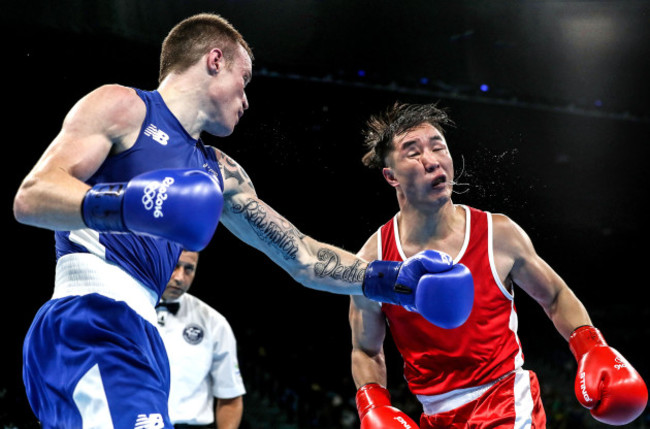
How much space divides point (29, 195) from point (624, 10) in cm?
524

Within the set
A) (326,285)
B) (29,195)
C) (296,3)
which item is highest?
(296,3)

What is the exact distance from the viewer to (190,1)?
443cm

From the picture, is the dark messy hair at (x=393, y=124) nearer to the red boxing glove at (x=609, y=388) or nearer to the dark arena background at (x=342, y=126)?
the dark arena background at (x=342, y=126)

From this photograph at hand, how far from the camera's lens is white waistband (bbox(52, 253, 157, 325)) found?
1.61m

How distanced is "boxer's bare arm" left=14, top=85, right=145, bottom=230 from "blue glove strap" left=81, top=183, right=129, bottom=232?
2 cm

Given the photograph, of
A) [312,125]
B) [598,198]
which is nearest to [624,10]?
[598,198]

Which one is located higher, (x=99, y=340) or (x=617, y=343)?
(x=617, y=343)

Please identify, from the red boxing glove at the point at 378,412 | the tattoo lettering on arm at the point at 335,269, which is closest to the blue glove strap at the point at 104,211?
the tattoo lettering on arm at the point at 335,269

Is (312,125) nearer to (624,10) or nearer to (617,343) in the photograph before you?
(624,10)

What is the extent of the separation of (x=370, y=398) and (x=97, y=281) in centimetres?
126

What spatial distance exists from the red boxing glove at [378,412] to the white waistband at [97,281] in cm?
100

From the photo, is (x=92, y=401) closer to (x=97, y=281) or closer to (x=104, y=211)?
(x=97, y=281)

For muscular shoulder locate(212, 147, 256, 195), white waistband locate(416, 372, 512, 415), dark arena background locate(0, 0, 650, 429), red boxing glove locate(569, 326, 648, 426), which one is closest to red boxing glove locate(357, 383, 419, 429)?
white waistband locate(416, 372, 512, 415)

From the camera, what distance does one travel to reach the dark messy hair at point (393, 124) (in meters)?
2.81
